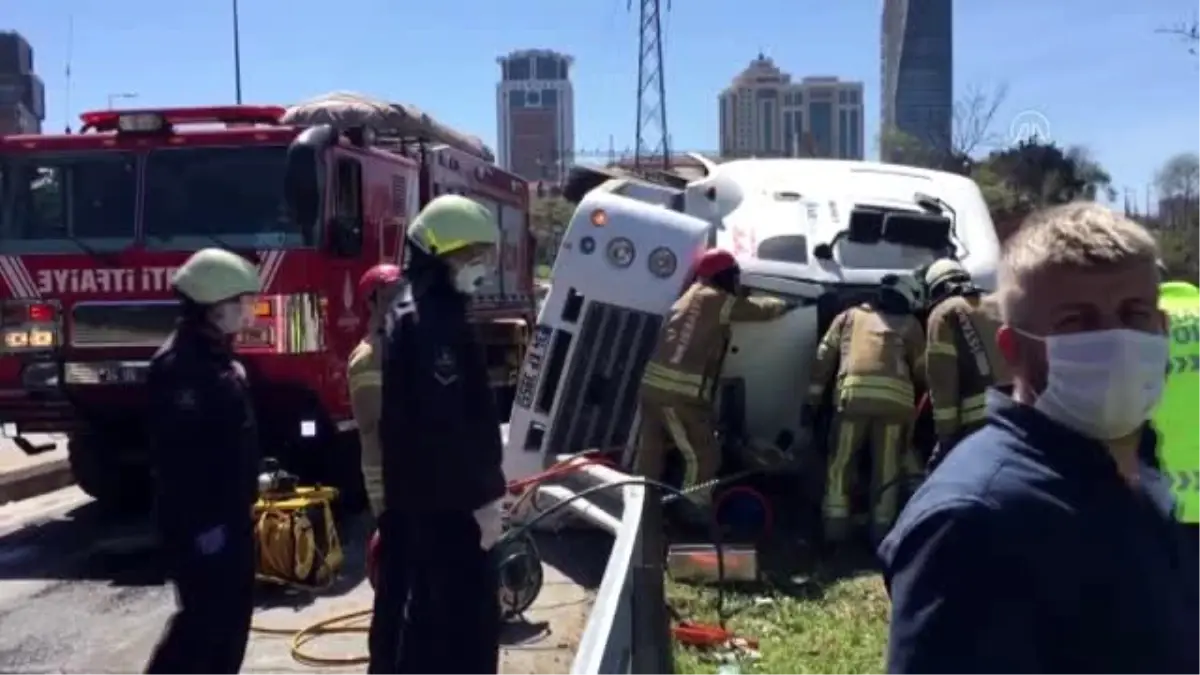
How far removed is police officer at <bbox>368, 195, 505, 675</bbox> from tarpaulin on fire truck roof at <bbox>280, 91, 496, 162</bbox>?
5.92m

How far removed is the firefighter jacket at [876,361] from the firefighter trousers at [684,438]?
29.4 inches

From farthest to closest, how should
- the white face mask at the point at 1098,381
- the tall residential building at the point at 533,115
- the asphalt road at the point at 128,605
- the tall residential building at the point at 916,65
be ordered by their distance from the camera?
the tall residential building at the point at 533,115
the tall residential building at the point at 916,65
the asphalt road at the point at 128,605
the white face mask at the point at 1098,381

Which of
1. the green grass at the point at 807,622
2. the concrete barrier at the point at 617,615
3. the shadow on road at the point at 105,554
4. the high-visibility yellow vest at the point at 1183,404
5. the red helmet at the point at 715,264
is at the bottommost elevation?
the shadow on road at the point at 105,554

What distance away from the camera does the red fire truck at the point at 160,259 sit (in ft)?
29.8

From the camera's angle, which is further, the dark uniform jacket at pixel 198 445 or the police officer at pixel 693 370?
the police officer at pixel 693 370

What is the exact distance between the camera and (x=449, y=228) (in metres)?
4.73

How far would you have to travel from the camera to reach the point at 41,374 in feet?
30.2

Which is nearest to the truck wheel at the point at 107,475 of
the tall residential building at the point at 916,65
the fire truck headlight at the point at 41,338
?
the fire truck headlight at the point at 41,338

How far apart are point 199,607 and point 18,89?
32.8 meters

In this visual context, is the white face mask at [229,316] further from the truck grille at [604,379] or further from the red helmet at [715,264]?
the truck grille at [604,379]

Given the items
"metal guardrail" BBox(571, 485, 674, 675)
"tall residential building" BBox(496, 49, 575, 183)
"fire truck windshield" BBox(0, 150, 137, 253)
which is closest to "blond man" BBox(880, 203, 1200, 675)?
"metal guardrail" BBox(571, 485, 674, 675)

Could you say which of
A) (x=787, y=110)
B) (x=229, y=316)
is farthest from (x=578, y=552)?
(x=787, y=110)

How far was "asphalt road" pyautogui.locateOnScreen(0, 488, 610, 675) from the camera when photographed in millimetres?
6566

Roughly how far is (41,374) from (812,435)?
4.81 m
